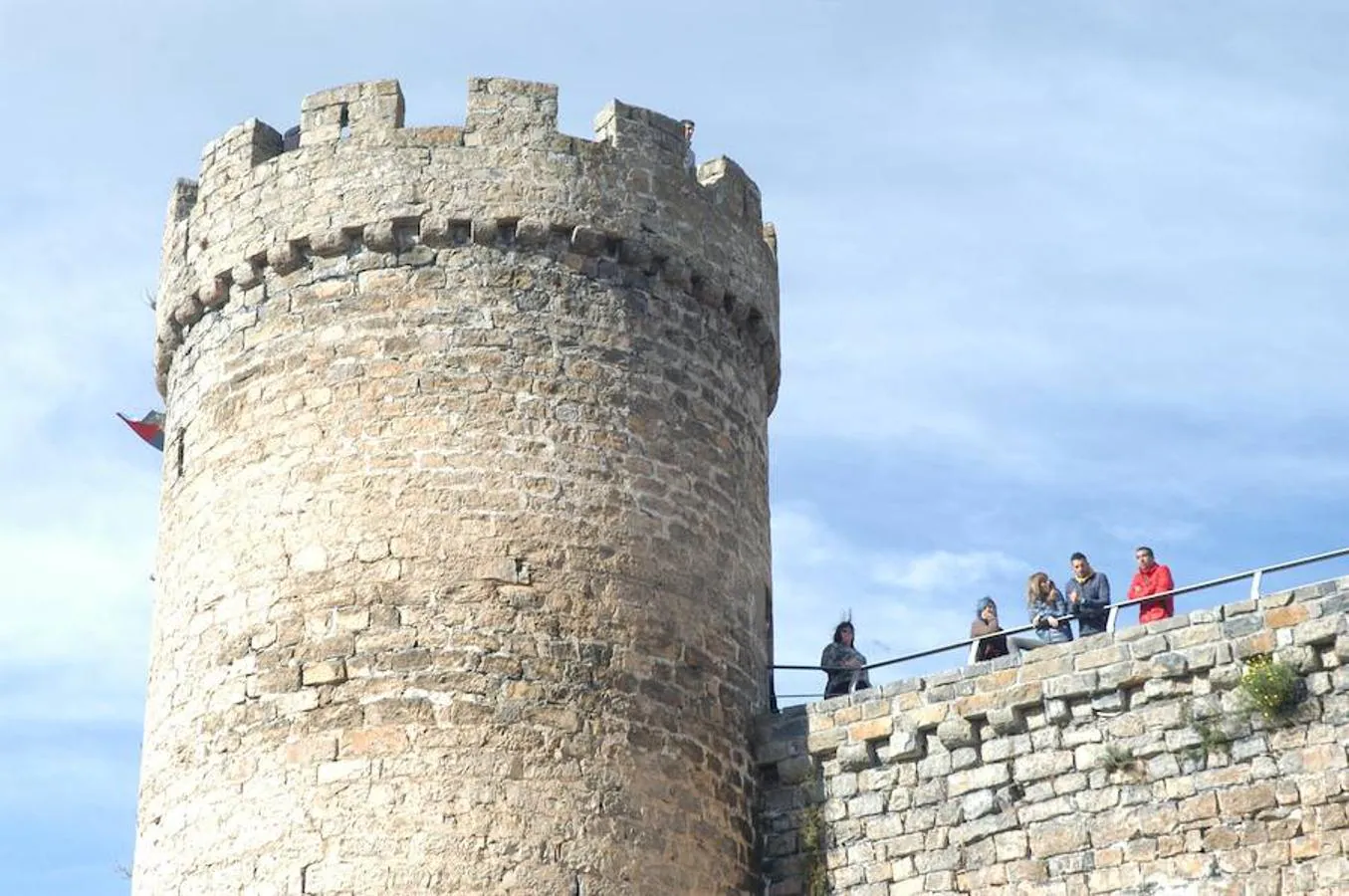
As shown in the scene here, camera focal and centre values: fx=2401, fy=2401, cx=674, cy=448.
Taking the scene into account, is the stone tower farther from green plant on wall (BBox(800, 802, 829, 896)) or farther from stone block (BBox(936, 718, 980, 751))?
stone block (BBox(936, 718, 980, 751))

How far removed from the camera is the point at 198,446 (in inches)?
528

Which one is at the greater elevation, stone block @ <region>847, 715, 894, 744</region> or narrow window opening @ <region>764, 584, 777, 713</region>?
narrow window opening @ <region>764, 584, 777, 713</region>

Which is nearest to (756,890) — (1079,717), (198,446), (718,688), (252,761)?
(718,688)

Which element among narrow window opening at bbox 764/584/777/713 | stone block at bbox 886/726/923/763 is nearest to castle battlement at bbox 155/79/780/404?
narrow window opening at bbox 764/584/777/713

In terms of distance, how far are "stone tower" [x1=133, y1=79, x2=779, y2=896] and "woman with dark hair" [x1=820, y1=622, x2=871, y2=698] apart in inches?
22.1

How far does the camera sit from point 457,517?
40.7 ft

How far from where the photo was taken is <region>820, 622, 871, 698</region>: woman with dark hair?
1420 cm

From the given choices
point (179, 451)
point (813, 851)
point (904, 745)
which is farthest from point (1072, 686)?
point (179, 451)

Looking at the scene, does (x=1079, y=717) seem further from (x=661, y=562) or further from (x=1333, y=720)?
(x=661, y=562)

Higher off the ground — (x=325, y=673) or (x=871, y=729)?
(x=325, y=673)

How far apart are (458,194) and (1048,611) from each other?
4.02 m

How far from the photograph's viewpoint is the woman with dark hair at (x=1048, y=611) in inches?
515

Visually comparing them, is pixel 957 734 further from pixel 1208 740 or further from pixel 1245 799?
pixel 1245 799

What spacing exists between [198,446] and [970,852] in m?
4.79
